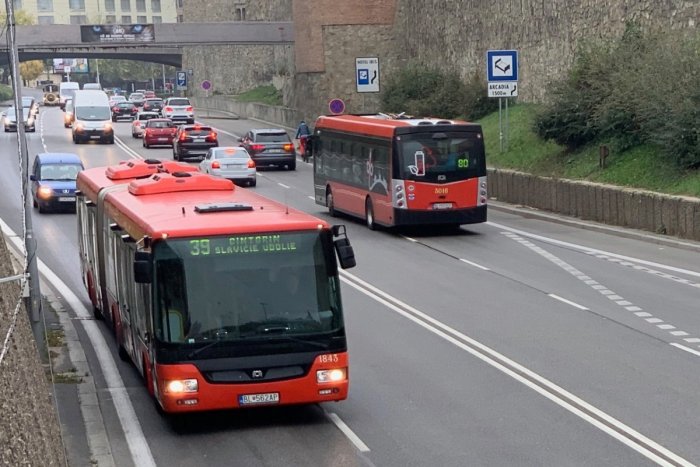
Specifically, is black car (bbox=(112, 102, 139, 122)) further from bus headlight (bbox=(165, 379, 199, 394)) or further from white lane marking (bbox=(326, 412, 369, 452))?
bus headlight (bbox=(165, 379, 199, 394))

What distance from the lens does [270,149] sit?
49844 millimetres

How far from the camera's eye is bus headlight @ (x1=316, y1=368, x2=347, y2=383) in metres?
12.2

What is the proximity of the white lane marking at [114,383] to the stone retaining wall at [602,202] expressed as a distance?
1220 cm

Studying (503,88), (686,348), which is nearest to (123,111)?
(503,88)

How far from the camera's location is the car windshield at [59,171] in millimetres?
36656

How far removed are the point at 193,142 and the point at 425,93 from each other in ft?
32.7

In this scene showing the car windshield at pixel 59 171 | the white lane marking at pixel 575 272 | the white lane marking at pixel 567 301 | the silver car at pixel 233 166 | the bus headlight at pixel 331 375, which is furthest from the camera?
the silver car at pixel 233 166

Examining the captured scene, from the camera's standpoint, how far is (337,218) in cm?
3378

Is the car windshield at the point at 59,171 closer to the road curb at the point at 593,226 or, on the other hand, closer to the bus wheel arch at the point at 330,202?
the bus wheel arch at the point at 330,202

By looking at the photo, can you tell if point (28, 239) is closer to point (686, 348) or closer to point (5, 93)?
point (686, 348)

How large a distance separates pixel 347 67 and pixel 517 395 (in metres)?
52.4

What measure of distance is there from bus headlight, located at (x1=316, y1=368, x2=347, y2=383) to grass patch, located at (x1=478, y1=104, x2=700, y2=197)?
16439 mm

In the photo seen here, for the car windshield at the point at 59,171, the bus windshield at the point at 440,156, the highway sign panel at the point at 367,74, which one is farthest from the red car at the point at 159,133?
the bus windshield at the point at 440,156

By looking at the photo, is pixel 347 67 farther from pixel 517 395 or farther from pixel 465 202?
pixel 517 395
